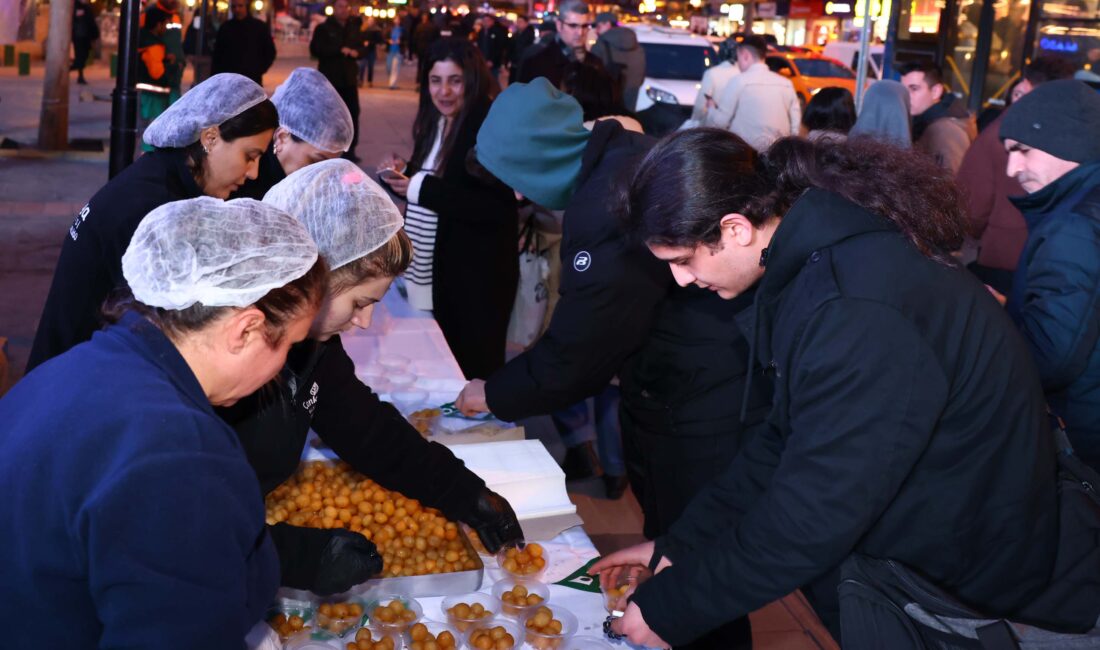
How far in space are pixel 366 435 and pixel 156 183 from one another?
0.99 m

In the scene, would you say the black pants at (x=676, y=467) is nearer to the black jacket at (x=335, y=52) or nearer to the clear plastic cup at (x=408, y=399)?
the clear plastic cup at (x=408, y=399)

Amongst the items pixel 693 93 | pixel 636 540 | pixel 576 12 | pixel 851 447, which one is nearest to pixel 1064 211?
pixel 851 447

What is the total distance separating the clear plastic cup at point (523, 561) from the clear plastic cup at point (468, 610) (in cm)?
11

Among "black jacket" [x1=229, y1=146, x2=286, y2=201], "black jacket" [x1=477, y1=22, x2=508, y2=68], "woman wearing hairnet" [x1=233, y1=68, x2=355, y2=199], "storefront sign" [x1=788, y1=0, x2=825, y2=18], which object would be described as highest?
"storefront sign" [x1=788, y1=0, x2=825, y2=18]

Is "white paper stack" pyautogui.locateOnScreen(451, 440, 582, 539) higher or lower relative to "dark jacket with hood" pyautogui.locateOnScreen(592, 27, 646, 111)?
lower

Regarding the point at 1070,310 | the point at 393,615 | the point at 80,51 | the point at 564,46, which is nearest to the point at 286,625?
the point at 393,615

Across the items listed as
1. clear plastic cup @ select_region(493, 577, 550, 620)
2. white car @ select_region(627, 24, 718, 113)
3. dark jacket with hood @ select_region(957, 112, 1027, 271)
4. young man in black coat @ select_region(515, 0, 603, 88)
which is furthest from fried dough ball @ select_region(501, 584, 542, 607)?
white car @ select_region(627, 24, 718, 113)

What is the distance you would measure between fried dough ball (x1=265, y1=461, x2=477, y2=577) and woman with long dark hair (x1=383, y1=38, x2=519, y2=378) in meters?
2.00

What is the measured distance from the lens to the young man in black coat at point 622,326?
3229mm

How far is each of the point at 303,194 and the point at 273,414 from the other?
1.70ft

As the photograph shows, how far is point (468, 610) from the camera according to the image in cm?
259

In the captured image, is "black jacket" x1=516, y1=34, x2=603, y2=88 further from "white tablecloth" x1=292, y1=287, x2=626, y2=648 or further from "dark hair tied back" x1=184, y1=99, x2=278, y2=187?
"dark hair tied back" x1=184, y1=99, x2=278, y2=187

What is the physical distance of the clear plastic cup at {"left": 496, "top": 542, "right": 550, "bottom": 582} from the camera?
2766 millimetres

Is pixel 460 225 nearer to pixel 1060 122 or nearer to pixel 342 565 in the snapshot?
pixel 1060 122
